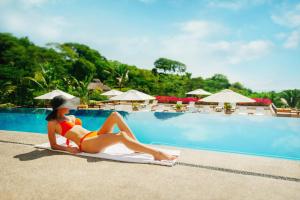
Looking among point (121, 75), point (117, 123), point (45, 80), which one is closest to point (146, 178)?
point (117, 123)

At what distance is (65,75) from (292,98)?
27.2m

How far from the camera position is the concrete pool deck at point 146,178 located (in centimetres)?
253

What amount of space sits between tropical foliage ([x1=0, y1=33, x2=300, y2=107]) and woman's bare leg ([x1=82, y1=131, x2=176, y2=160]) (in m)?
18.2

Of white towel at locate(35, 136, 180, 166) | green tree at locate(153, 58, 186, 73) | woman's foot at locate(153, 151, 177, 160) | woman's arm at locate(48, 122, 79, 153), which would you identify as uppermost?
green tree at locate(153, 58, 186, 73)

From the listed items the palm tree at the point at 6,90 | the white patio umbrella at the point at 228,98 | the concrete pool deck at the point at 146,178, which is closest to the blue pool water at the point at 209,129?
the white patio umbrella at the point at 228,98

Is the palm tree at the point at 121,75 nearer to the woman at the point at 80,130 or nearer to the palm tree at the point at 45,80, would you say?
the palm tree at the point at 45,80

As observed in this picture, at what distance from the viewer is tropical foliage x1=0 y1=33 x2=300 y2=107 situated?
67.8 ft

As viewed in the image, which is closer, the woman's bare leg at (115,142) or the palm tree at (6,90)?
the woman's bare leg at (115,142)

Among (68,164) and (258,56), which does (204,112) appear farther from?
(258,56)

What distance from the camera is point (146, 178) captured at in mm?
2941

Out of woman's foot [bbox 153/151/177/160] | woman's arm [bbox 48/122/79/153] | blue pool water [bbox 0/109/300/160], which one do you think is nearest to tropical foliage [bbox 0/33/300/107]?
blue pool water [bbox 0/109/300/160]

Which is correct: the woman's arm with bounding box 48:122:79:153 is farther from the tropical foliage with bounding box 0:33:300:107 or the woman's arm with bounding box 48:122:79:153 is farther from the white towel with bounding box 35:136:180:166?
the tropical foliage with bounding box 0:33:300:107

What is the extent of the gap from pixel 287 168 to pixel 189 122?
384 inches

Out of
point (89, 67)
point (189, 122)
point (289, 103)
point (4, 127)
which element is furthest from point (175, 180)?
point (89, 67)
